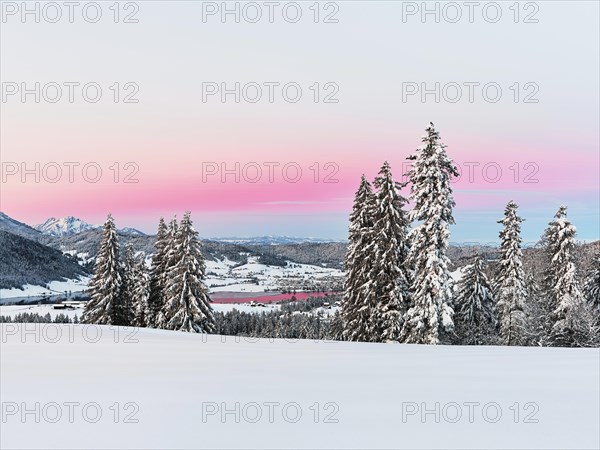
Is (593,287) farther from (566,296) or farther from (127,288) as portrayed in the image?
(127,288)

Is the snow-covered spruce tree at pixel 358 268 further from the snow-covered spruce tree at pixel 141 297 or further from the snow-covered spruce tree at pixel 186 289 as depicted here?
the snow-covered spruce tree at pixel 141 297

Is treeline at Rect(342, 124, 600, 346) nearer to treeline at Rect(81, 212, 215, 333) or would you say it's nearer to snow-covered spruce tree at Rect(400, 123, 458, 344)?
snow-covered spruce tree at Rect(400, 123, 458, 344)

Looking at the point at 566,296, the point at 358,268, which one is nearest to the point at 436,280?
the point at 358,268

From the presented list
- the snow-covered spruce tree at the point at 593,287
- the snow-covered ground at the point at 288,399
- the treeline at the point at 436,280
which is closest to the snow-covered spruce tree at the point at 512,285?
the treeline at the point at 436,280

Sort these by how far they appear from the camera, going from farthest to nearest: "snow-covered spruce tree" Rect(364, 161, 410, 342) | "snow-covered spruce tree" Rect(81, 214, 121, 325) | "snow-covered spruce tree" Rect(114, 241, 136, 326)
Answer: "snow-covered spruce tree" Rect(114, 241, 136, 326) → "snow-covered spruce tree" Rect(81, 214, 121, 325) → "snow-covered spruce tree" Rect(364, 161, 410, 342)

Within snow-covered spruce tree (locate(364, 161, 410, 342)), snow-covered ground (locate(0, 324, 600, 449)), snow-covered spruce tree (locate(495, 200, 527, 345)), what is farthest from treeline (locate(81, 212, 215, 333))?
snow-covered ground (locate(0, 324, 600, 449))

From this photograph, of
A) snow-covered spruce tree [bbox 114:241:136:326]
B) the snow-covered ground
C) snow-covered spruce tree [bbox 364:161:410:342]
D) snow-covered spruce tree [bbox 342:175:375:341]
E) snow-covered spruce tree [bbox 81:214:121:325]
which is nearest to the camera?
the snow-covered ground
